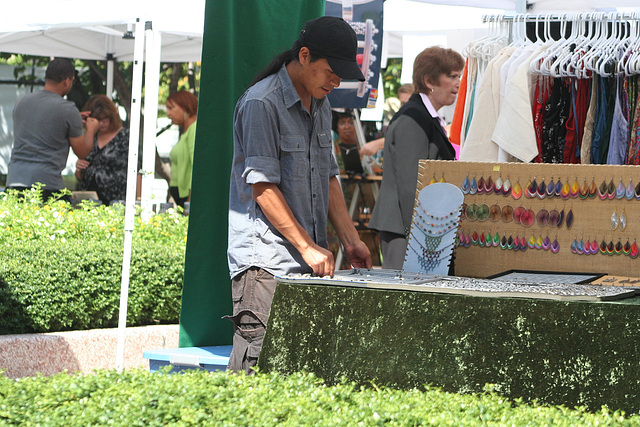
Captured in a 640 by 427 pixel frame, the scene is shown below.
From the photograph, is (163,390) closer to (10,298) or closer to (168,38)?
(10,298)

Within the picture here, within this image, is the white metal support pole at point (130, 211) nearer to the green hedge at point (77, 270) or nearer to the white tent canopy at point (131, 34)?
the white tent canopy at point (131, 34)

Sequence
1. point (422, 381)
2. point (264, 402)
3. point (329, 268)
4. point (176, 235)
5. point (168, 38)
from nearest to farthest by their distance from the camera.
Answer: point (264, 402) < point (422, 381) < point (329, 268) < point (176, 235) < point (168, 38)

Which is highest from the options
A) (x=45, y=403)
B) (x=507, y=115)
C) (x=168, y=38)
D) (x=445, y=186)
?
(x=168, y=38)

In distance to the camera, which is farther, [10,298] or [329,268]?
[10,298]

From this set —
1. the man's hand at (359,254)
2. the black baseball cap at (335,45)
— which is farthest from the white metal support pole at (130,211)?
the black baseball cap at (335,45)

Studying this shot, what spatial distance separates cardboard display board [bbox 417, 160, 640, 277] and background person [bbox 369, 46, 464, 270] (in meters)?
0.80

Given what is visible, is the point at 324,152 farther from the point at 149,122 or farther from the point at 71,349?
the point at 149,122

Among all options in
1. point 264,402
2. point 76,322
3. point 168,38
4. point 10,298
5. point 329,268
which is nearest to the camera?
point 264,402

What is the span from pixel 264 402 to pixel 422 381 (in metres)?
0.51

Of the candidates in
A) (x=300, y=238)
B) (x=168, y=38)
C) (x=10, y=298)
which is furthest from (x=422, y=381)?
(x=168, y=38)

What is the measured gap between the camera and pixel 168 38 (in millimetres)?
11203

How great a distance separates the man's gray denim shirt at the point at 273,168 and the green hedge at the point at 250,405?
58 cm

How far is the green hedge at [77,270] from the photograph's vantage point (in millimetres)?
5629

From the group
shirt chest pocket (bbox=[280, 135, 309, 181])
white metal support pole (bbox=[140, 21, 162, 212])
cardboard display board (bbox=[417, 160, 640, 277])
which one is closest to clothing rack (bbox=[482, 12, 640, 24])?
cardboard display board (bbox=[417, 160, 640, 277])
